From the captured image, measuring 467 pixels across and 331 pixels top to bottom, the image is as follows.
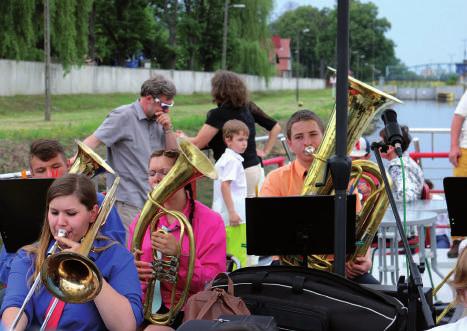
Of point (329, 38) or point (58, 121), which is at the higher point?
point (329, 38)

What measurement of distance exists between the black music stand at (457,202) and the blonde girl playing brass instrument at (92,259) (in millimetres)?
1741

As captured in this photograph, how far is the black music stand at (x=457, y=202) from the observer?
391 cm

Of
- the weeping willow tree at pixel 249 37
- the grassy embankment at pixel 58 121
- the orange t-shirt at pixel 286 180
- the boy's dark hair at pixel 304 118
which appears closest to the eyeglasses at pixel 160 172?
the orange t-shirt at pixel 286 180

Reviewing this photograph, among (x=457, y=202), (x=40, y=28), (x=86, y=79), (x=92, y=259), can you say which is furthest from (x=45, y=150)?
(x=86, y=79)

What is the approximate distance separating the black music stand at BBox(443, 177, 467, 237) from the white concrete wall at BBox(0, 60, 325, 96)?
19741mm

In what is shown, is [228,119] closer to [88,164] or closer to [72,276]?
[88,164]

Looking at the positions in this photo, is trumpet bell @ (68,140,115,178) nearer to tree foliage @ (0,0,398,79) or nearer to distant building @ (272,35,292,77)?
tree foliage @ (0,0,398,79)

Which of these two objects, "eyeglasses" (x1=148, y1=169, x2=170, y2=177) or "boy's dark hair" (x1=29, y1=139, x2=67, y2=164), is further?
"boy's dark hair" (x1=29, y1=139, x2=67, y2=164)

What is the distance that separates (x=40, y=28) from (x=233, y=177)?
23523 mm

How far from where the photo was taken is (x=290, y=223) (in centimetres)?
351

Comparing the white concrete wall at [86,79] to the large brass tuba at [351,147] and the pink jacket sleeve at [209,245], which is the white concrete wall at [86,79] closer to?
the large brass tuba at [351,147]

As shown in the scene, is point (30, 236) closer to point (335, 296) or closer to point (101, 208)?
point (101, 208)

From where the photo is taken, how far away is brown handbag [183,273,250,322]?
308 centimetres

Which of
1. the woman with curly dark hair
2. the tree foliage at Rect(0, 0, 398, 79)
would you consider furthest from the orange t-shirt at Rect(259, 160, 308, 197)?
the tree foliage at Rect(0, 0, 398, 79)
